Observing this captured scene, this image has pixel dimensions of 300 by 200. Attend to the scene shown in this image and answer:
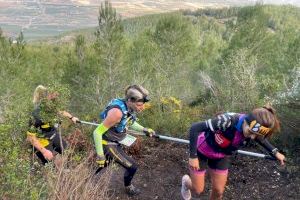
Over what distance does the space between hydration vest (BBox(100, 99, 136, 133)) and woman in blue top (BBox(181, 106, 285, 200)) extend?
93 cm

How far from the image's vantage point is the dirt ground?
229 inches

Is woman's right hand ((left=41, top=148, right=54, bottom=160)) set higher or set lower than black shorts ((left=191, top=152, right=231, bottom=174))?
lower

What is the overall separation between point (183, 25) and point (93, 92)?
291 inches

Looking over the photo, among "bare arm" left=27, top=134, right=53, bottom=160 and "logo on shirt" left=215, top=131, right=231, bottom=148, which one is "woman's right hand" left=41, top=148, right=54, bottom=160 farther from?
"logo on shirt" left=215, top=131, right=231, bottom=148

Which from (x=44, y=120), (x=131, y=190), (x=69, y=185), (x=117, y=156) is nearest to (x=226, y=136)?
(x=117, y=156)

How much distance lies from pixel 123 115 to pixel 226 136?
1276mm

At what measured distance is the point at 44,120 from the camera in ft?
17.0

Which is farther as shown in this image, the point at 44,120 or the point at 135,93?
the point at 44,120

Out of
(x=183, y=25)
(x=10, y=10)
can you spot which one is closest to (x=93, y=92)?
(x=183, y=25)

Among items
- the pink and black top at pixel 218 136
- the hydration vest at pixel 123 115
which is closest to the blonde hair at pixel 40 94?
the hydration vest at pixel 123 115

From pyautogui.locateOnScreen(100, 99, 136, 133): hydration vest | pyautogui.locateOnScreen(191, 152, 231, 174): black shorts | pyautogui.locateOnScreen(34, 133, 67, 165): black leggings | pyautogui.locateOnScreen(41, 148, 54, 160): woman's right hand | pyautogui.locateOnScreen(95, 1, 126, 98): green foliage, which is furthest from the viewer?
pyautogui.locateOnScreen(95, 1, 126, 98): green foliage

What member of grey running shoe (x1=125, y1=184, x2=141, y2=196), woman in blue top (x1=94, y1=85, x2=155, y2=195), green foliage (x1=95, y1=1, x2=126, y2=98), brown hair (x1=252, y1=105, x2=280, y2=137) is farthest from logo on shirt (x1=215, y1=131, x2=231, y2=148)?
green foliage (x1=95, y1=1, x2=126, y2=98)

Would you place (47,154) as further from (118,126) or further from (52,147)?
(118,126)

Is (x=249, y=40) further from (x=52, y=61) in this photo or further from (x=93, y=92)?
(x=52, y=61)
